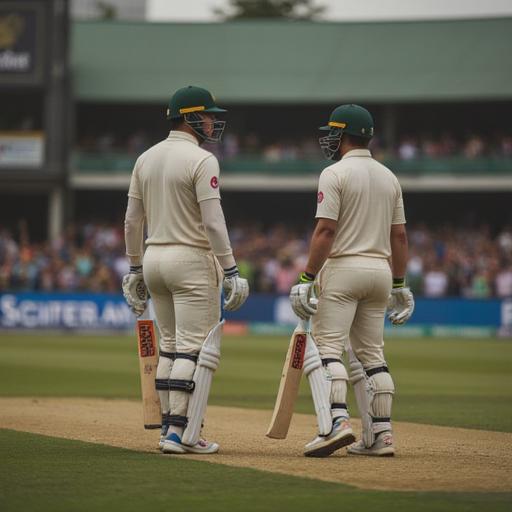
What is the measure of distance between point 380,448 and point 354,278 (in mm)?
1185

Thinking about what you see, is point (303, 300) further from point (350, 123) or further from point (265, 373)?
point (265, 373)

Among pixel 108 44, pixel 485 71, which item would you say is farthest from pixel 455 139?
pixel 108 44

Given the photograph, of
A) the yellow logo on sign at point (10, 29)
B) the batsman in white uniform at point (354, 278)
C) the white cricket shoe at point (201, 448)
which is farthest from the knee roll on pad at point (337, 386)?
the yellow logo on sign at point (10, 29)

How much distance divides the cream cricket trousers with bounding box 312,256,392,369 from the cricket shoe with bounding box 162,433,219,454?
3.29 ft

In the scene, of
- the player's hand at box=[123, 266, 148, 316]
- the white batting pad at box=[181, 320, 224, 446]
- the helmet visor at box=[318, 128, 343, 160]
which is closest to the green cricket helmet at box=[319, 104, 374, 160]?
the helmet visor at box=[318, 128, 343, 160]

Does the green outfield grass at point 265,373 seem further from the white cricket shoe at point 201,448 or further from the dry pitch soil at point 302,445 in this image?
the white cricket shoe at point 201,448

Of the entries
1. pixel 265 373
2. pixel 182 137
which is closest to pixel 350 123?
pixel 182 137

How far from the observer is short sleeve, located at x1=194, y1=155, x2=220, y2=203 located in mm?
8047

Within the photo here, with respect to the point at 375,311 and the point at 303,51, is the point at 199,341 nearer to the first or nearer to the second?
the point at 375,311

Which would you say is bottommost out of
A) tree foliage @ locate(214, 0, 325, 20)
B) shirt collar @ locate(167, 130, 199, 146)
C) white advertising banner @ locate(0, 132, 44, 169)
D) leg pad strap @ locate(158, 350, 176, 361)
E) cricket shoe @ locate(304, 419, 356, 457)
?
cricket shoe @ locate(304, 419, 356, 457)

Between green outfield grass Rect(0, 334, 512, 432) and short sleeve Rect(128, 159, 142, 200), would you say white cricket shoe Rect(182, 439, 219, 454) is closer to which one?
short sleeve Rect(128, 159, 142, 200)

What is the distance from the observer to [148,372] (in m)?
8.51

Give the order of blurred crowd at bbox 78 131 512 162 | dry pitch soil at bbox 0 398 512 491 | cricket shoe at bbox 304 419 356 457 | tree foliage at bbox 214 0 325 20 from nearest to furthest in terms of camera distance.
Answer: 1. dry pitch soil at bbox 0 398 512 491
2. cricket shoe at bbox 304 419 356 457
3. blurred crowd at bbox 78 131 512 162
4. tree foliage at bbox 214 0 325 20

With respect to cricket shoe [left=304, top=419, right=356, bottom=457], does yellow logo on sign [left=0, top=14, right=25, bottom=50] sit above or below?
above
